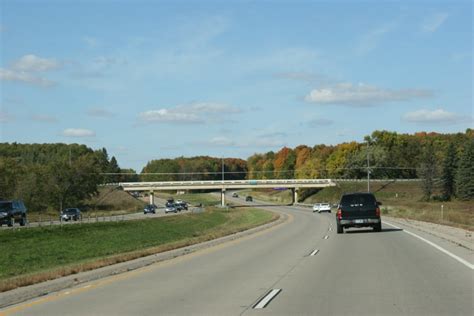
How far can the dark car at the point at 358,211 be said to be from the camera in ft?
108

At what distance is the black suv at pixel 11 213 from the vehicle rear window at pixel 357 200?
1216 inches

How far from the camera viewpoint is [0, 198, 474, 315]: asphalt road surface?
1070cm

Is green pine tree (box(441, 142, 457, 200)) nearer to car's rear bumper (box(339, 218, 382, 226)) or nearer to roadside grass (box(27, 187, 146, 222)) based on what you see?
roadside grass (box(27, 187, 146, 222))

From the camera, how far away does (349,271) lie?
16.1 m

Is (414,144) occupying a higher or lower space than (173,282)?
higher

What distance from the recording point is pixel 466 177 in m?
113

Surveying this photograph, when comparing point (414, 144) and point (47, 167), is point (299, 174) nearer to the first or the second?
point (414, 144)

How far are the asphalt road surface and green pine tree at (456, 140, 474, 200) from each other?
96.4 m

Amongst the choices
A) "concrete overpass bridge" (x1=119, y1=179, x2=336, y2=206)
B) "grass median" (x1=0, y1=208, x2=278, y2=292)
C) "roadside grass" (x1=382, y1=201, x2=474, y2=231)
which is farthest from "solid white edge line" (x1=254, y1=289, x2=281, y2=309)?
"concrete overpass bridge" (x1=119, y1=179, x2=336, y2=206)

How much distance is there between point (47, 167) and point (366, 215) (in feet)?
246

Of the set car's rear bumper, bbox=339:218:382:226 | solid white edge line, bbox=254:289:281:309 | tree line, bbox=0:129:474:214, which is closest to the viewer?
solid white edge line, bbox=254:289:281:309

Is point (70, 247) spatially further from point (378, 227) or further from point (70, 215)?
point (70, 215)

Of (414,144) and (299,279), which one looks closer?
(299,279)

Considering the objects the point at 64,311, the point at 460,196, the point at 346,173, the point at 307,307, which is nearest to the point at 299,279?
the point at 307,307
